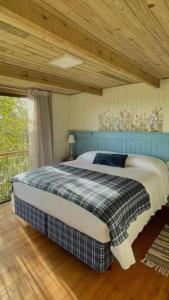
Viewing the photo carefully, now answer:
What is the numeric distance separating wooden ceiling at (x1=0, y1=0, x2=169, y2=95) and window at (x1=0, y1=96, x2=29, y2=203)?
133 centimetres

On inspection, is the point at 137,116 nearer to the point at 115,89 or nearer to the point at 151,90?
the point at 151,90

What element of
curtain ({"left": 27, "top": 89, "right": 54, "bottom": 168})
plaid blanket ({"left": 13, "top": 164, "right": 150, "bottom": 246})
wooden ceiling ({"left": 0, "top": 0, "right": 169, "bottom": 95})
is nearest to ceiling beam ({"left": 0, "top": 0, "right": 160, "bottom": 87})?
wooden ceiling ({"left": 0, "top": 0, "right": 169, "bottom": 95})

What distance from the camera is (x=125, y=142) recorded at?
3646mm

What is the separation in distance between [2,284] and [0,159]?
237 cm

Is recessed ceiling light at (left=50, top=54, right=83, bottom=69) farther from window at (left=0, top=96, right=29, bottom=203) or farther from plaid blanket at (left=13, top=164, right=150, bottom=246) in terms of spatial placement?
window at (left=0, top=96, right=29, bottom=203)

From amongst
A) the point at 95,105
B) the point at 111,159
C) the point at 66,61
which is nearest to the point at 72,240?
the point at 111,159

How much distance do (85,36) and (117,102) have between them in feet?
7.30

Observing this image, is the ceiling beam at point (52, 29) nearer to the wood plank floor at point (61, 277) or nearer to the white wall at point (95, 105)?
the white wall at point (95, 105)

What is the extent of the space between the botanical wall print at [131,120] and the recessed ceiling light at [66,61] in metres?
1.65

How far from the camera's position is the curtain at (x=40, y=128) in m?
3.62

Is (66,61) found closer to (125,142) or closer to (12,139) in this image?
(125,142)

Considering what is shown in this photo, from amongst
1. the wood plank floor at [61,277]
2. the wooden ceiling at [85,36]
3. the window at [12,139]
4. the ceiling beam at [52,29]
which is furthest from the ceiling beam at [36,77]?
the wood plank floor at [61,277]

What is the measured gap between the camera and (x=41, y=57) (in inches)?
83.5

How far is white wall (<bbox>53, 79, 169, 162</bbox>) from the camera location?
325cm
